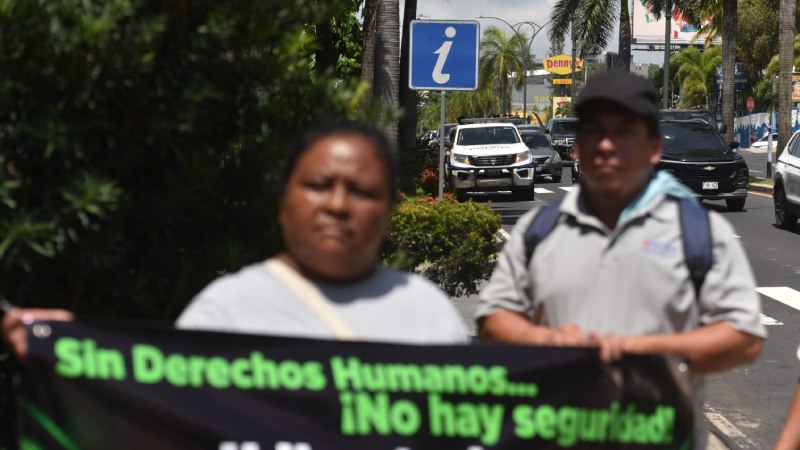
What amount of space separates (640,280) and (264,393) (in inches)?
36.9

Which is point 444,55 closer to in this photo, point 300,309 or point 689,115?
point 300,309

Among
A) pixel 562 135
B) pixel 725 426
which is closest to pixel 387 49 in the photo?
pixel 725 426

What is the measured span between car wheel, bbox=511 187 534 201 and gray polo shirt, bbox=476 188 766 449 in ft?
78.0

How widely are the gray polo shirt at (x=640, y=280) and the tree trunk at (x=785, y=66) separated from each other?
30.7 m

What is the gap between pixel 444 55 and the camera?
1105cm

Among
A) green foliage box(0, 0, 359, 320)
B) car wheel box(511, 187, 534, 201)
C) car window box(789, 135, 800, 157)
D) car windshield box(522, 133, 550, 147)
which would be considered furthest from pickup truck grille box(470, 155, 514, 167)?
green foliage box(0, 0, 359, 320)

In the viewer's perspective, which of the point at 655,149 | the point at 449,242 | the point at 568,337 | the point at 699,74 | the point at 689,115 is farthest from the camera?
the point at 699,74

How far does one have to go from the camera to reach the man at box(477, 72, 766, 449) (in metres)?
2.86

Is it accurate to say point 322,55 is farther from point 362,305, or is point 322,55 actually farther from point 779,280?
point 362,305

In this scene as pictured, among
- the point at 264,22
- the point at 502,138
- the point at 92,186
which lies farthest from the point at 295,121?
the point at 502,138

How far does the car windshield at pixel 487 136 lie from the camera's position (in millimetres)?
27328

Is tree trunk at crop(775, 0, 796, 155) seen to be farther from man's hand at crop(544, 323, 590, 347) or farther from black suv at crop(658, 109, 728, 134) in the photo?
man's hand at crop(544, 323, 590, 347)

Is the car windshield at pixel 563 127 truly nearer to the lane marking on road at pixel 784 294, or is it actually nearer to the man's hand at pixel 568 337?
the lane marking on road at pixel 784 294

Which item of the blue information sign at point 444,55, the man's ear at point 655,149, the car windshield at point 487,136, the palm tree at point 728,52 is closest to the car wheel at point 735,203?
the car windshield at point 487,136
